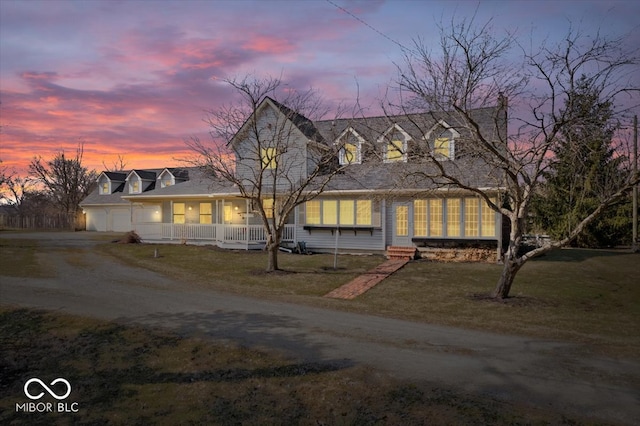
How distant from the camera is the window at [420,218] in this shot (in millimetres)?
22750

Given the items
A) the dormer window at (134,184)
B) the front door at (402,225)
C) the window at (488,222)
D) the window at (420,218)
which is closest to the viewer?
the window at (488,222)

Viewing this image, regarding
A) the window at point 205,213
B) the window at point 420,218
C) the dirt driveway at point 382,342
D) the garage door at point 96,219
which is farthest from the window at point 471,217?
the garage door at point 96,219

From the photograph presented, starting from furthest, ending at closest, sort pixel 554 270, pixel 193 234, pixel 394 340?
1. pixel 193 234
2. pixel 554 270
3. pixel 394 340

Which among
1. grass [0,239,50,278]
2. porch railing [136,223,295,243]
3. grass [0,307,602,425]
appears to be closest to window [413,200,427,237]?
porch railing [136,223,295,243]

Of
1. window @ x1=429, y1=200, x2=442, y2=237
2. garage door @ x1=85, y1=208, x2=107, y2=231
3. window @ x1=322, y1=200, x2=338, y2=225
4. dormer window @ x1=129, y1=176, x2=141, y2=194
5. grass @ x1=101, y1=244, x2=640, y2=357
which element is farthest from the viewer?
garage door @ x1=85, y1=208, x2=107, y2=231

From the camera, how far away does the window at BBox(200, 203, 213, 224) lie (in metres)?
29.8

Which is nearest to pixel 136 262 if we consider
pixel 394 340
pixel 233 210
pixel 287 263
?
pixel 287 263

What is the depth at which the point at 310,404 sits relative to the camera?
626 centimetres

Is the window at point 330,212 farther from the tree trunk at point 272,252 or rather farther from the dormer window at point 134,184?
the dormer window at point 134,184

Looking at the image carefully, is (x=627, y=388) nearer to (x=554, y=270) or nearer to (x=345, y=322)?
Result: (x=345, y=322)

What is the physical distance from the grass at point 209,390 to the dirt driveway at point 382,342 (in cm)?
52

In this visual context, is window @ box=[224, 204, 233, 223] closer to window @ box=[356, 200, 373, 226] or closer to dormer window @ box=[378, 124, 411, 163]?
window @ box=[356, 200, 373, 226]

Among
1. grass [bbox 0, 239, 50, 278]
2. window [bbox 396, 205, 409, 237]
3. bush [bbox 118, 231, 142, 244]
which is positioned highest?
window [bbox 396, 205, 409, 237]

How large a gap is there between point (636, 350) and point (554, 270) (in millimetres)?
11851
